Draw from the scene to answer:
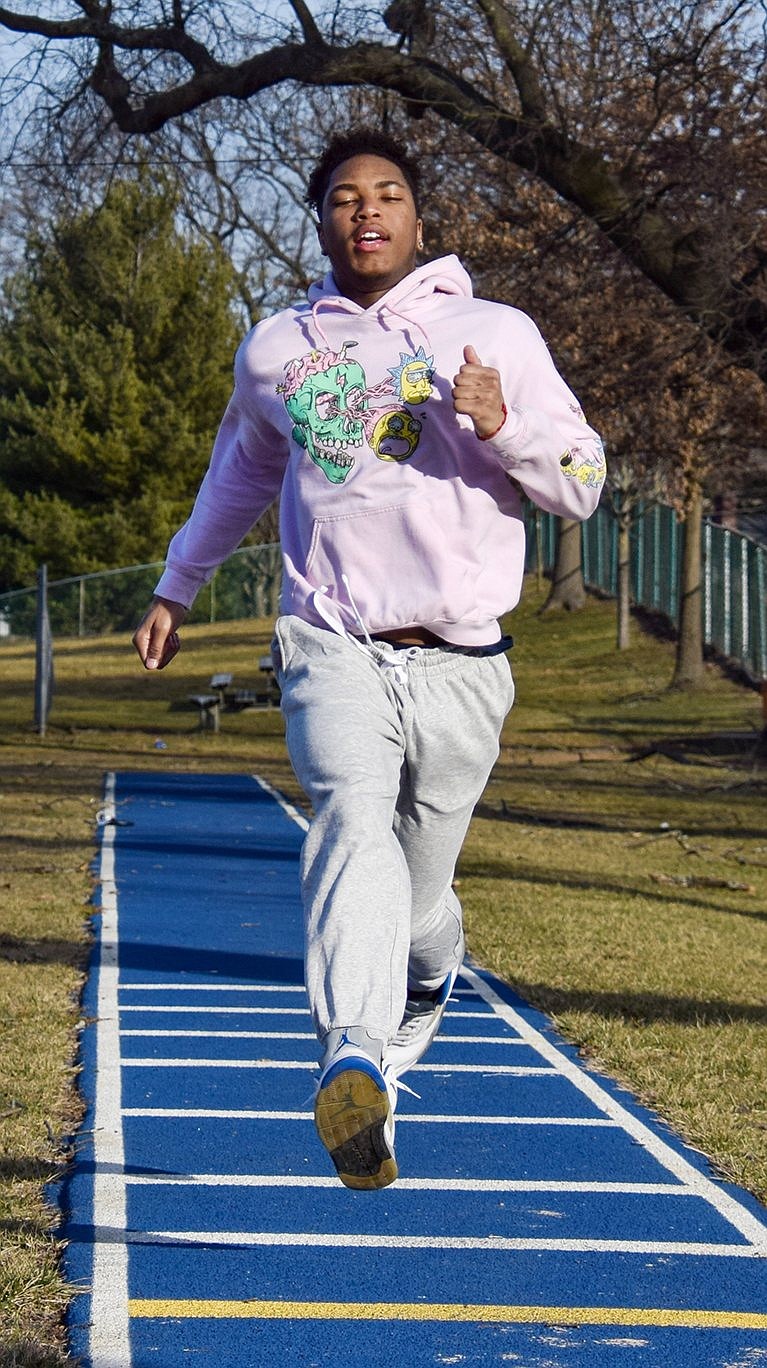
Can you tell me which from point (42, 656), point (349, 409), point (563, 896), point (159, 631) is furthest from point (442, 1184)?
point (42, 656)

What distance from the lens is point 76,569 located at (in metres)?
47.7

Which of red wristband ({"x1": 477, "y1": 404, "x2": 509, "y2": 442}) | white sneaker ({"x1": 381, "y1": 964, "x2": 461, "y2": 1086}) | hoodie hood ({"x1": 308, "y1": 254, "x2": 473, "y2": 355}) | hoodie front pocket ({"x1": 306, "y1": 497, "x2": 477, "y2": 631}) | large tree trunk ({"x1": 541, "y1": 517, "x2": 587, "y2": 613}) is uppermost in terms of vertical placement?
hoodie hood ({"x1": 308, "y1": 254, "x2": 473, "y2": 355})

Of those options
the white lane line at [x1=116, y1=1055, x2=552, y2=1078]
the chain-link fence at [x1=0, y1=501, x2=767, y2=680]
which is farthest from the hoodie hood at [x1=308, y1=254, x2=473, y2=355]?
the chain-link fence at [x1=0, y1=501, x2=767, y2=680]

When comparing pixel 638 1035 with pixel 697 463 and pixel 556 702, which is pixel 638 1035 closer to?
pixel 697 463

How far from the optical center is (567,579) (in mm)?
46406

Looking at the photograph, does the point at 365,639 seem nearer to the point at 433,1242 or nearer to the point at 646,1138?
the point at 433,1242

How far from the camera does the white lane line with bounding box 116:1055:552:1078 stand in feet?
22.4

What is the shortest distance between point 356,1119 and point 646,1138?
292 cm

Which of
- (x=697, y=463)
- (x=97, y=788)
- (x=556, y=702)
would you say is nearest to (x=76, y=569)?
(x=556, y=702)

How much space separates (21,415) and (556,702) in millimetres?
19469

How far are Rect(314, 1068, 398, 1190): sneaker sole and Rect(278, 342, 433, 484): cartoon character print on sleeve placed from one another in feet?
4.52

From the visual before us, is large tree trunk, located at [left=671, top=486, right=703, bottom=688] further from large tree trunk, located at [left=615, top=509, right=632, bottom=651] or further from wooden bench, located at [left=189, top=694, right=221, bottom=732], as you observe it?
wooden bench, located at [left=189, top=694, right=221, bottom=732]

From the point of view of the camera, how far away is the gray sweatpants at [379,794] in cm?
356

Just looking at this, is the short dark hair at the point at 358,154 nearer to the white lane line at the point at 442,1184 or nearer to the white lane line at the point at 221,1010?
the white lane line at the point at 442,1184
